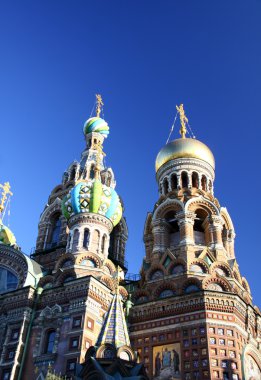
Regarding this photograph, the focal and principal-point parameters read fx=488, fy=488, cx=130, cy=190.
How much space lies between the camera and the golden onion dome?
23.8 metres

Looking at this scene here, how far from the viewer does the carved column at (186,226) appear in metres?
20.6

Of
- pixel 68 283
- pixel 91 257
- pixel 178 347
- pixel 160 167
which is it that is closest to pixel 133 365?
pixel 178 347

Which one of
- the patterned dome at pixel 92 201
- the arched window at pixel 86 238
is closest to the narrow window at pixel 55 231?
the patterned dome at pixel 92 201

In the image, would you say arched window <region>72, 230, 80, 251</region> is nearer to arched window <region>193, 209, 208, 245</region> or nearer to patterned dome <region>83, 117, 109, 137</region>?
arched window <region>193, 209, 208, 245</region>

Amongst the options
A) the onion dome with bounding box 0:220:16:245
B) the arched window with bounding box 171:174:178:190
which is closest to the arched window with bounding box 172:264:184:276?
the arched window with bounding box 171:174:178:190

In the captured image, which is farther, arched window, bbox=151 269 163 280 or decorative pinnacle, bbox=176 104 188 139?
decorative pinnacle, bbox=176 104 188 139

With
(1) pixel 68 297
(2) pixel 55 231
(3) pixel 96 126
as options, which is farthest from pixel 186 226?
(3) pixel 96 126

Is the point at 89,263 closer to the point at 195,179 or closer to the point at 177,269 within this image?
the point at 177,269

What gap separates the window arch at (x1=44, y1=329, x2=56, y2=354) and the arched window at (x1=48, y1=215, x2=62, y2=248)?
7.11 metres

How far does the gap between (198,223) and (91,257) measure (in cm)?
581

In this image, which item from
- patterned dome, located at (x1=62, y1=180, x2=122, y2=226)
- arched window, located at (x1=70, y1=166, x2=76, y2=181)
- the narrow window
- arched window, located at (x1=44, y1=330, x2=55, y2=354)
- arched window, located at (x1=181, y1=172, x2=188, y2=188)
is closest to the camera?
arched window, located at (x1=44, y1=330, x2=55, y2=354)

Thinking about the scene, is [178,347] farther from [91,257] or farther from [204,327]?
[91,257]

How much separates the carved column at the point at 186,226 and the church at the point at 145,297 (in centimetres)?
5

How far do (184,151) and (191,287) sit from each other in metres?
7.56
